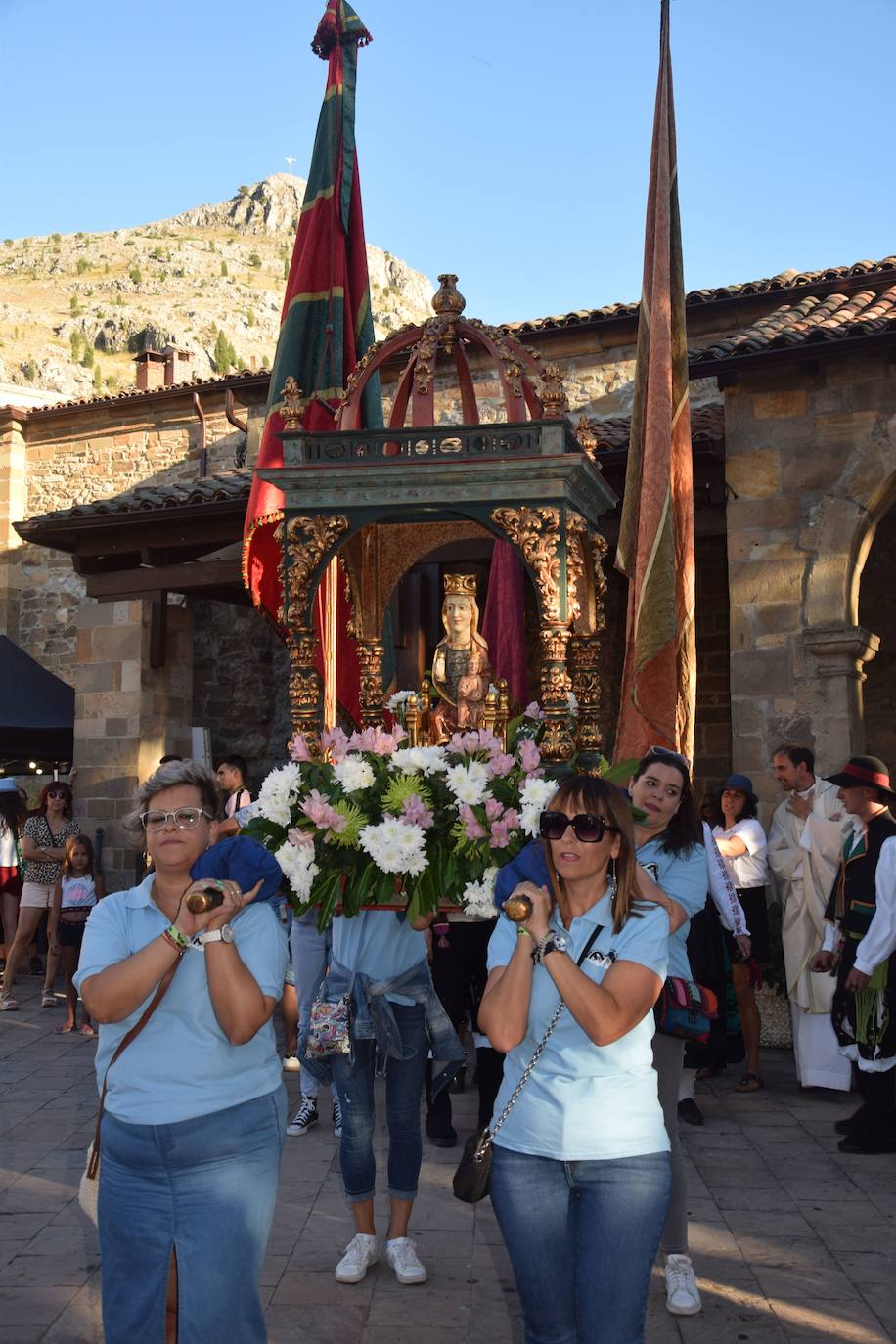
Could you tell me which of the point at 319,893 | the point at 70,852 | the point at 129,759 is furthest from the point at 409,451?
the point at 129,759

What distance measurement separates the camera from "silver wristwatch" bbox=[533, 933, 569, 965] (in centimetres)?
267

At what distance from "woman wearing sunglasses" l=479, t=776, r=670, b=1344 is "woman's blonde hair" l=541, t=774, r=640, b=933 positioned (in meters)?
0.02

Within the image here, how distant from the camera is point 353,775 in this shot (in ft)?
15.2

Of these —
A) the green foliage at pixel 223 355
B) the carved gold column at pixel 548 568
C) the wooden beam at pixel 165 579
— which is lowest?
the carved gold column at pixel 548 568

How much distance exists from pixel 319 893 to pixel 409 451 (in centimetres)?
219

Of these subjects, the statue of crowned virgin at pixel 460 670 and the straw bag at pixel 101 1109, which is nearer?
the straw bag at pixel 101 1109

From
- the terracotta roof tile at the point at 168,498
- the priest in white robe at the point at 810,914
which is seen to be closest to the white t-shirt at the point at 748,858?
the priest in white robe at the point at 810,914

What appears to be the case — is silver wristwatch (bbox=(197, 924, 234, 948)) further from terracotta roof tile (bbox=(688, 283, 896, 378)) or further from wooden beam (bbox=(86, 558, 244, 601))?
wooden beam (bbox=(86, 558, 244, 601))

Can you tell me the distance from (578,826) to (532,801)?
1643mm

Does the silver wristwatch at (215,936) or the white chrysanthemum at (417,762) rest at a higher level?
the white chrysanthemum at (417,762)

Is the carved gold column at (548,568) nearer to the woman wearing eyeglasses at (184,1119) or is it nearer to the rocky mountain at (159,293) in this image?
the woman wearing eyeglasses at (184,1119)

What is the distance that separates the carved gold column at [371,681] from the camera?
7.02 meters

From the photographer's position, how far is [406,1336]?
397cm

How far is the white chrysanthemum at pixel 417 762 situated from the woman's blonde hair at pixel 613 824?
5.93ft
